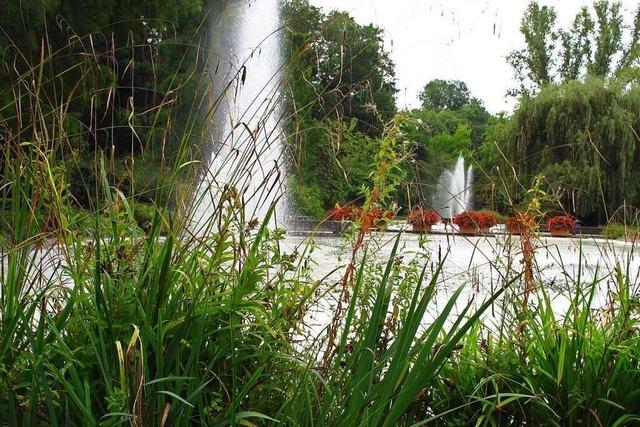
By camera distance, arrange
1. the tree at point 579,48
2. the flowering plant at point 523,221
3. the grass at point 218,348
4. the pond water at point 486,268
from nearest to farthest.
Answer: the grass at point 218,348 < the pond water at point 486,268 < the flowering plant at point 523,221 < the tree at point 579,48

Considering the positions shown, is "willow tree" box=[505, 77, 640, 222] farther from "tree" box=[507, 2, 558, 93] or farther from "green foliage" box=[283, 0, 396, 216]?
"green foliage" box=[283, 0, 396, 216]

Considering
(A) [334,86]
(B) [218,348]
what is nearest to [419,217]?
(A) [334,86]

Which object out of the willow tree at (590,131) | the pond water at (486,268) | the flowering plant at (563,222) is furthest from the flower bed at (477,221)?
the willow tree at (590,131)

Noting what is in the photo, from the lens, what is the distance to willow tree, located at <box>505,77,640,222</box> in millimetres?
21688

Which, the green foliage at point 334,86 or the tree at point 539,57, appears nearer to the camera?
the green foliage at point 334,86

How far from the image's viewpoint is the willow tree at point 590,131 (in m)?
21.7

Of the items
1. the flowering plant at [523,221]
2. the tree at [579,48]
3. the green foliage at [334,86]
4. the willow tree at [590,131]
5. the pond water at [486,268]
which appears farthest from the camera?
the tree at [579,48]

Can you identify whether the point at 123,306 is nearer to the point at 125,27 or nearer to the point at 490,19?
the point at 490,19

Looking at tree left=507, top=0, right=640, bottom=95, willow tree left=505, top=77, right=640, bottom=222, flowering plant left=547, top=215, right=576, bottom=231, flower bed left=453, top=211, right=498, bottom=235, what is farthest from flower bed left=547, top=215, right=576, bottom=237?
tree left=507, top=0, right=640, bottom=95

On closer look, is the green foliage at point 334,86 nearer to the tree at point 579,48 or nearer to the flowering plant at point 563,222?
the flowering plant at point 563,222

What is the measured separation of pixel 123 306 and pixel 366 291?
21.5 inches

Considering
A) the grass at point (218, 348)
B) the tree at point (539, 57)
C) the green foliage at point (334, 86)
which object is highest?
the tree at point (539, 57)

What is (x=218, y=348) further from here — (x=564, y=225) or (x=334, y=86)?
(x=564, y=225)

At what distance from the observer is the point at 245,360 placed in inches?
57.5
